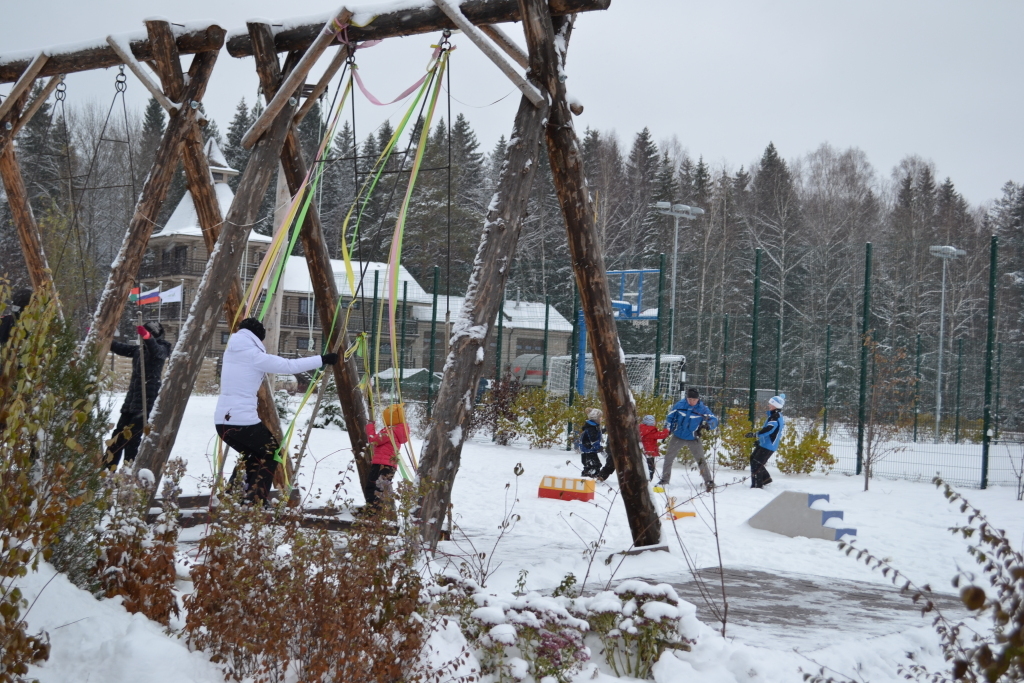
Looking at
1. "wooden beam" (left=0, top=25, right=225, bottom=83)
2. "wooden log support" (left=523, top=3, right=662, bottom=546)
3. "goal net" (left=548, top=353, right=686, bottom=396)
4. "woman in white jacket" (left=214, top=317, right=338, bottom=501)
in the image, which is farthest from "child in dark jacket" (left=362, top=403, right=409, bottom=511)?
"goal net" (left=548, top=353, right=686, bottom=396)

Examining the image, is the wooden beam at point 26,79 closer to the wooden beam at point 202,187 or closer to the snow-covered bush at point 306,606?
the wooden beam at point 202,187

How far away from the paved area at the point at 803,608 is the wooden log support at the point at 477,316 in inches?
61.9

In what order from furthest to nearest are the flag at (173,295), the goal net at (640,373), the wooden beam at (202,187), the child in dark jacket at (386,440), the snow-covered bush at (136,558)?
the flag at (173,295)
the goal net at (640,373)
the wooden beam at (202,187)
the child in dark jacket at (386,440)
the snow-covered bush at (136,558)

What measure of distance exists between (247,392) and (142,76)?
7.51 ft

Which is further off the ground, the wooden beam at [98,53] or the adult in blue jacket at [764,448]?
the wooden beam at [98,53]

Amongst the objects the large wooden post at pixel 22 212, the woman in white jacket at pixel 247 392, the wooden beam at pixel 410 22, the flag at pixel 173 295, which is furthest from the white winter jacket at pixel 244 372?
the flag at pixel 173 295

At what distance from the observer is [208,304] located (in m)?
5.50

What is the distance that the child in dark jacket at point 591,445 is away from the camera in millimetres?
11570

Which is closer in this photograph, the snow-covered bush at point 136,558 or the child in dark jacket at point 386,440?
the snow-covered bush at point 136,558

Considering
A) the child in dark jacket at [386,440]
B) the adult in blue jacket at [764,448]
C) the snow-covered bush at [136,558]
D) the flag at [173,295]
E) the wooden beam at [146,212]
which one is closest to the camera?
the snow-covered bush at [136,558]

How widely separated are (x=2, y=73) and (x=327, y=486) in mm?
4932

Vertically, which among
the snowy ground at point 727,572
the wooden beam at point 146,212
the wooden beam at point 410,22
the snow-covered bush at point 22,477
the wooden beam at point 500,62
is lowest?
the snowy ground at point 727,572

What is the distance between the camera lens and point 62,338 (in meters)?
3.94

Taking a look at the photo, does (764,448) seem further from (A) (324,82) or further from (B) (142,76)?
(B) (142,76)
